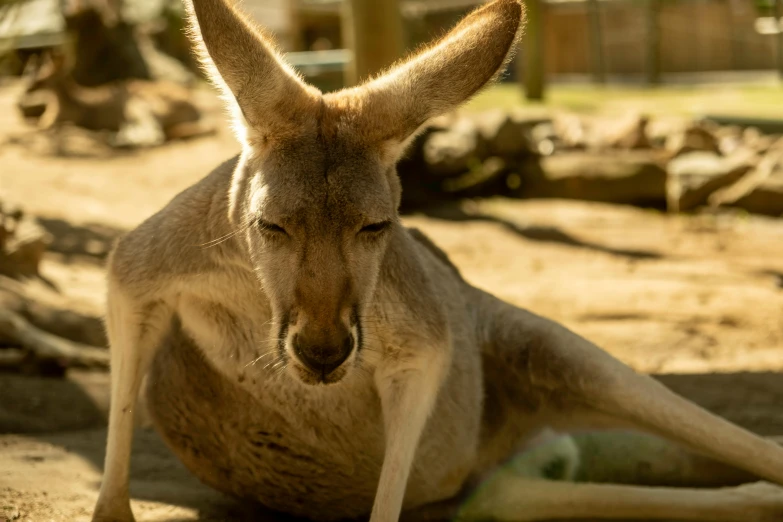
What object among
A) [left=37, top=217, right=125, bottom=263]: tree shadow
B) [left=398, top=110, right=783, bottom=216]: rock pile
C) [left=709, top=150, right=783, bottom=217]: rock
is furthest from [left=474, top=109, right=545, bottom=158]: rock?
[left=37, top=217, right=125, bottom=263]: tree shadow

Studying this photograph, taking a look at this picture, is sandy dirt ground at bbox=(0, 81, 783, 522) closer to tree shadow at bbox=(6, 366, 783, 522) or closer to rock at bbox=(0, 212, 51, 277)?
tree shadow at bbox=(6, 366, 783, 522)

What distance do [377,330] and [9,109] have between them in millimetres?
12700

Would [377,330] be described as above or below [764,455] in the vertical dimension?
above

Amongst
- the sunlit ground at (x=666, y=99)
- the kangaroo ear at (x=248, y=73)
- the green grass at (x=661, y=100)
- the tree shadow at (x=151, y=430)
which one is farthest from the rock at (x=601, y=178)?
the kangaroo ear at (x=248, y=73)

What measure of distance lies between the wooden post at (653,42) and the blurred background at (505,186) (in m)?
0.04

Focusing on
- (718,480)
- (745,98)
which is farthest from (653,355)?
(745,98)

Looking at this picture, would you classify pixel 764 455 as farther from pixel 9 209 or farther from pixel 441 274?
pixel 9 209

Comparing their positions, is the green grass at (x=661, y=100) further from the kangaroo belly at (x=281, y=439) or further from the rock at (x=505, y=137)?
the kangaroo belly at (x=281, y=439)

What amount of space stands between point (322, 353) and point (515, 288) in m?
4.77

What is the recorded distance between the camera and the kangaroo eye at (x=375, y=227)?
2.60m

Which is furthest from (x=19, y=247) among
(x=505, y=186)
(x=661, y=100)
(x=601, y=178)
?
(x=661, y=100)

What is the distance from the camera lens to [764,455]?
A: 3270 millimetres

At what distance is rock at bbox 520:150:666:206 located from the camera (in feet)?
32.8

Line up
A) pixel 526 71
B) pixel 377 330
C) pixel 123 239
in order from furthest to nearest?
pixel 526 71, pixel 123 239, pixel 377 330
